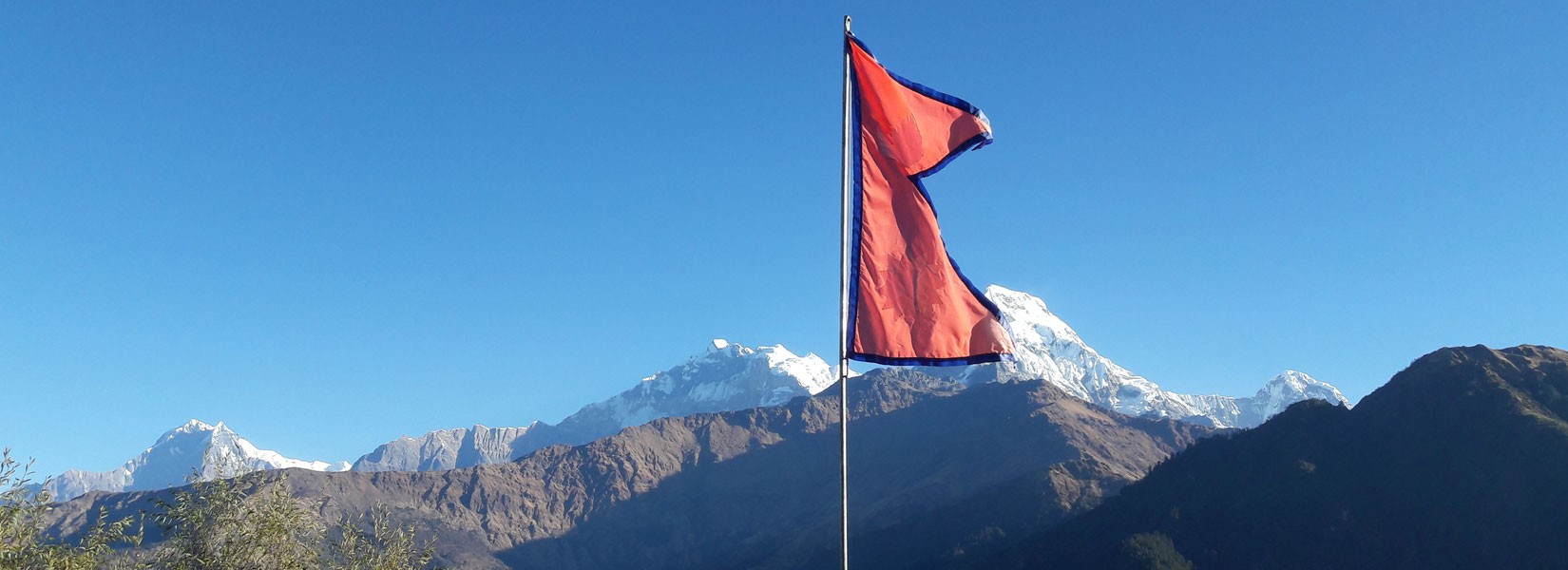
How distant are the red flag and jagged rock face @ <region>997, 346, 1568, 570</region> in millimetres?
141692

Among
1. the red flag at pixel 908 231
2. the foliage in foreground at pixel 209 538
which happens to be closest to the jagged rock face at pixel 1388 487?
the red flag at pixel 908 231

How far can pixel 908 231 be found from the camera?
1997 centimetres

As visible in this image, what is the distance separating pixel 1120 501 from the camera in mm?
195250

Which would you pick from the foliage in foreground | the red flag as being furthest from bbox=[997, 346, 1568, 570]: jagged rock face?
the foliage in foreground

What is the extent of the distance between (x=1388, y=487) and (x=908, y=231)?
172 meters

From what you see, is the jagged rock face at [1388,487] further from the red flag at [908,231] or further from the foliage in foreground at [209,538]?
the foliage in foreground at [209,538]

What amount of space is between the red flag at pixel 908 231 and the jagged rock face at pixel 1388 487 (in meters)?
142

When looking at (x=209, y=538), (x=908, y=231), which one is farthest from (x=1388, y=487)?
(x=209, y=538)

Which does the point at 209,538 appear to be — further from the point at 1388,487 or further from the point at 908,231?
the point at 1388,487

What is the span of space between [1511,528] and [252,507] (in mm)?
155983

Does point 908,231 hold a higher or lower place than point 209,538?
higher

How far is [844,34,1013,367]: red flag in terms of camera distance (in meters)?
19.4

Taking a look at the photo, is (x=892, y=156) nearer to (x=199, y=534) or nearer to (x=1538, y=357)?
(x=199, y=534)

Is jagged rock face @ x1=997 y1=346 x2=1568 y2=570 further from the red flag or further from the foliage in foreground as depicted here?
the foliage in foreground
